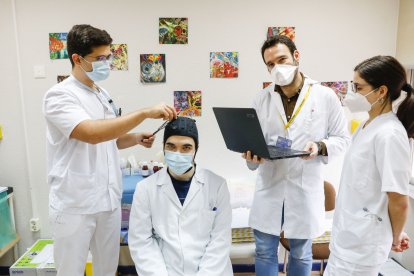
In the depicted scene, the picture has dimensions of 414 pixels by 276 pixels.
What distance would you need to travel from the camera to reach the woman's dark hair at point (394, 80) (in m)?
1.23

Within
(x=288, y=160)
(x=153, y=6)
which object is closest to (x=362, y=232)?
(x=288, y=160)

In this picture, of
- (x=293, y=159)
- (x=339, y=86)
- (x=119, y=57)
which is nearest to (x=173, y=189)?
(x=293, y=159)

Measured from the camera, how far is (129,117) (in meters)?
1.36

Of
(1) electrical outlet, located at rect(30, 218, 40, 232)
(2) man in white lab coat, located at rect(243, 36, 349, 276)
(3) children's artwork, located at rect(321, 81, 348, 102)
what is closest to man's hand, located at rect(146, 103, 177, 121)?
(2) man in white lab coat, located at rect(243, 36, 349, 276)

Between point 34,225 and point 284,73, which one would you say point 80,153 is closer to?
point 284,73

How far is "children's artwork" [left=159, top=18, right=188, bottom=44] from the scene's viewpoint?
2.38 m

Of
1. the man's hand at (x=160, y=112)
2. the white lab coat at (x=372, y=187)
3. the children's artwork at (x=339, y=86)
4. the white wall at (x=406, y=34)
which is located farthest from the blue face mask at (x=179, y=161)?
the white wall at (x=406, y=34)

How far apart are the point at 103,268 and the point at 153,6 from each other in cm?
181

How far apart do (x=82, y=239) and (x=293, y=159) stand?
3.61 ft

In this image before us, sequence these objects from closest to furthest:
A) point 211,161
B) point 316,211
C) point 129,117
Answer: point 129,117 → point 316,211 → point 211,161

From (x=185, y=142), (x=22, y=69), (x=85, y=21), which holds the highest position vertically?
(x=85, y=21)

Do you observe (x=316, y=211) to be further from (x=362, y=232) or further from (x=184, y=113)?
(x=184, y=113)

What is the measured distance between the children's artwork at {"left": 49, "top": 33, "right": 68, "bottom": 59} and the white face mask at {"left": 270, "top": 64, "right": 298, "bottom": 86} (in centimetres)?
163

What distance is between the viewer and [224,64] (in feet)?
8.02
